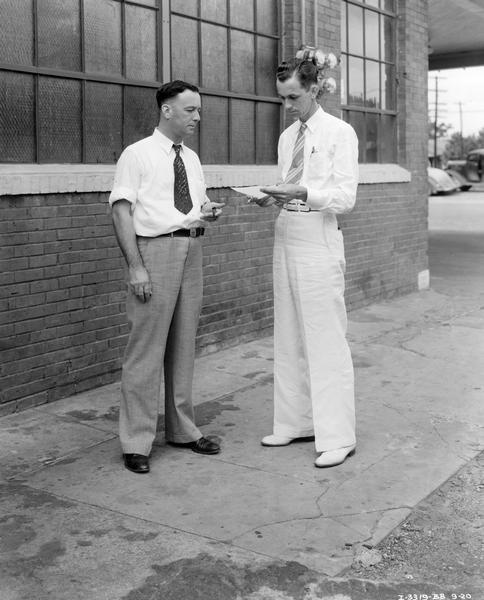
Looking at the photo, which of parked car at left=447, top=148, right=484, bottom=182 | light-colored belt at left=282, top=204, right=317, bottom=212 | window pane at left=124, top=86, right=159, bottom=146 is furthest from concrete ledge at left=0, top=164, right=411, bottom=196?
parked car at left=447, top=148, right=484, bottom=182

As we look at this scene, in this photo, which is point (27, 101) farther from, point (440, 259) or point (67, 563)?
point (440, 259)

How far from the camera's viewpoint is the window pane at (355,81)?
9.90 meters

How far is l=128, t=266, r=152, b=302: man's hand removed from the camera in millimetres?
4730

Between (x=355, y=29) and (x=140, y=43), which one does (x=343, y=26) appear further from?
(x=140, y=43)

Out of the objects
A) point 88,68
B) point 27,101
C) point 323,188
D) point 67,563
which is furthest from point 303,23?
point 67,563

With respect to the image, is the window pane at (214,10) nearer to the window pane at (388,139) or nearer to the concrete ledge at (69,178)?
the concrete ledge at (69,178)

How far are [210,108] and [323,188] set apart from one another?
3.08 meters

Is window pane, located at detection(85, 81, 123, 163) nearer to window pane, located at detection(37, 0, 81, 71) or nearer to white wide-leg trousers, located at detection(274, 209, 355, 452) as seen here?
window pane, located at detection(37, 0, 81, 71)

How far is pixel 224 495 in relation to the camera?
14.8 ft

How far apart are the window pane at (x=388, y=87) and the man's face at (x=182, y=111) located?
6250mm

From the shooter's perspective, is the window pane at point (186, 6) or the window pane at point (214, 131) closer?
the window pane at point (186, 6)

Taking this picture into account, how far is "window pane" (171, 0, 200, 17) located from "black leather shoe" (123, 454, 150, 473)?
3868 mm

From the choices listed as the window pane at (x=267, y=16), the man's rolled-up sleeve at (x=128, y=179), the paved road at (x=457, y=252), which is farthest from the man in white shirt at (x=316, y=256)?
the paved road at (x=457, y=252)

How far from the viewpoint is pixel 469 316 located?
9.70 m
